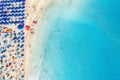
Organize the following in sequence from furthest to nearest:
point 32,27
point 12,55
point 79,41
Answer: point 79,41, point 32,27, point 12,55

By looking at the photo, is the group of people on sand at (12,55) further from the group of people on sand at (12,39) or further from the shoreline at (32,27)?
the shoreline at (32,27)

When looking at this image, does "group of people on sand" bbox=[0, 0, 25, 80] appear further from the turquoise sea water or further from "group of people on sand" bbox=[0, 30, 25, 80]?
the turquoise sea water

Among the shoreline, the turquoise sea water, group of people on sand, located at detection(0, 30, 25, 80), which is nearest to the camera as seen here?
group of people on sand, located at detection(0, 30, 25, 80)

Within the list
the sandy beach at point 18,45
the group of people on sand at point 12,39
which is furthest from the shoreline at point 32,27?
the group of people on sand at point 12,39

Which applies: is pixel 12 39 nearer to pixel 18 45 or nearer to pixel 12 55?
pixel 18 45

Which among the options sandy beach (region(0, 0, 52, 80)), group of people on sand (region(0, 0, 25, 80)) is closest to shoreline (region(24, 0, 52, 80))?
sandy beach (region(0, 0, 52, 80))

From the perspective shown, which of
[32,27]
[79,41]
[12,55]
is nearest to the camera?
[12,55]

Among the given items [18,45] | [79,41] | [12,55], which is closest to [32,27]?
[18,45]

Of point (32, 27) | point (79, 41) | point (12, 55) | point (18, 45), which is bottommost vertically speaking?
point (12, 55)
